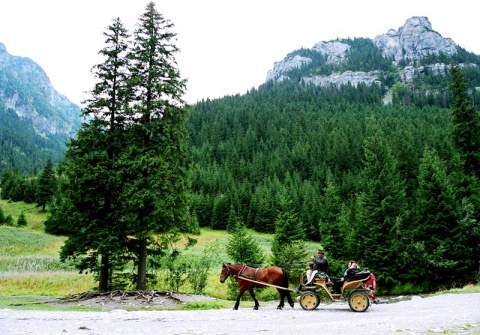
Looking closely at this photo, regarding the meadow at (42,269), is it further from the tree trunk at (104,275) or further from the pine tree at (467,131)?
the pine tree at (467,131)

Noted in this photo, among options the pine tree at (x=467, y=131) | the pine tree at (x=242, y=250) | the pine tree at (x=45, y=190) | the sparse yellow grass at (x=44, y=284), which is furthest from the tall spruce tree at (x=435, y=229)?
the pine tree at (x=45, y=190)

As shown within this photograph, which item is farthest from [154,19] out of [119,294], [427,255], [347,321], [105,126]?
[427,255]

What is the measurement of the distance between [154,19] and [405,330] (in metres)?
21.9

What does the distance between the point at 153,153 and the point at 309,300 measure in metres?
12.3

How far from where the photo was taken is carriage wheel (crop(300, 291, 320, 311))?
15703 mm

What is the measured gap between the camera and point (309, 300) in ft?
51.9

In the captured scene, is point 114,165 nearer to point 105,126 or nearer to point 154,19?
point 105,126

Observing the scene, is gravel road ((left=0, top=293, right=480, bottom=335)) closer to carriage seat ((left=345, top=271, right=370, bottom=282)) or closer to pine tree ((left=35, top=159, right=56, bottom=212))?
carriage seat ((left=345, top=271, right=370, bottom=282))

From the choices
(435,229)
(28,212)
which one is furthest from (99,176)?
(28,212)

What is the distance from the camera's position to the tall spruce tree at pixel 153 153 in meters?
20.5

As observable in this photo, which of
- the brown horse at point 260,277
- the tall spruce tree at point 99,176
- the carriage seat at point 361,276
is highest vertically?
the tall spruce tree at point 99,176

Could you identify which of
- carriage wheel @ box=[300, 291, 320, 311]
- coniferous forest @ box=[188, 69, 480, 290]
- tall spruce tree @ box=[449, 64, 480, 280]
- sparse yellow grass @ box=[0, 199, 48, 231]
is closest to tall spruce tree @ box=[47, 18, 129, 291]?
carriage wheel @ box=[300, 291, 320, 311]

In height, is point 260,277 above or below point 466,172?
below

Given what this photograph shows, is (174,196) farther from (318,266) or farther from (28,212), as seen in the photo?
(28,212)
